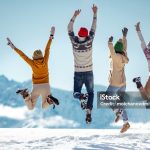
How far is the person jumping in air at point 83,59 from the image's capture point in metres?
16.8

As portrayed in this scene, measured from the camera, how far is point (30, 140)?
1806 cm

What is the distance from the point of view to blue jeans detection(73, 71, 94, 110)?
16906 mm

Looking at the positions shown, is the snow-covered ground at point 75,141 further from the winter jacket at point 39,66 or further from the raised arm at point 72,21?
the raised arm at point 72,21

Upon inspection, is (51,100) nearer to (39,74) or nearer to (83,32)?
(39,74)

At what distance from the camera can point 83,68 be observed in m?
16.9

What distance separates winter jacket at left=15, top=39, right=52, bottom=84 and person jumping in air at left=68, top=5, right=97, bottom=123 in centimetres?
94

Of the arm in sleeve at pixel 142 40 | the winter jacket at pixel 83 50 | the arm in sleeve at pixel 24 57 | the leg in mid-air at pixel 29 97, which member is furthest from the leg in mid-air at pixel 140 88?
the arm in sleeve at pixel 24 57

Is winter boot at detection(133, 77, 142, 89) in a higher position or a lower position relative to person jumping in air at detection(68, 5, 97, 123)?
lower

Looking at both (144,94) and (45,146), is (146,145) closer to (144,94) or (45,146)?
(144,94)

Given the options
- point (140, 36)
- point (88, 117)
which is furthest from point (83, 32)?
point (88, 117)

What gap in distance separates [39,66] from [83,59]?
4.99 ft

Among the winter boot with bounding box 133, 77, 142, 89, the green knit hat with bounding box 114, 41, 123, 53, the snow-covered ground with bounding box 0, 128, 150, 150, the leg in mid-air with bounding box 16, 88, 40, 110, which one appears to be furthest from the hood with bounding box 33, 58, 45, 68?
the winter boot with bounding box 133, 77, 142, 89

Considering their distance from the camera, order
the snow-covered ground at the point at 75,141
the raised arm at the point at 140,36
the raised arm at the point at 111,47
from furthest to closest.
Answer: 1. the raised arm at the point at 140,36
2. the raised arm at the point at 111,47
3. the snow-covered ground at the point at 75,141

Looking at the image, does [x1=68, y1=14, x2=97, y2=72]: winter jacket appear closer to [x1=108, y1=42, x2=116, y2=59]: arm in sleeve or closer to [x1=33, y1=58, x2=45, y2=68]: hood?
[x1=108, y1=42, x2=116, y2=59]: arm in sleeve
